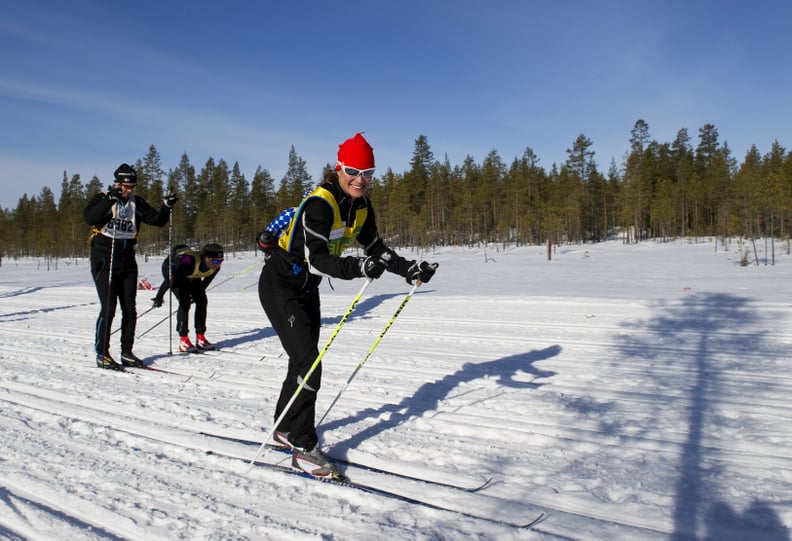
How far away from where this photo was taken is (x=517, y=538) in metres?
2.57

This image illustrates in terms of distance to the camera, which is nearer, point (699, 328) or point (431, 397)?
point (431, 397)

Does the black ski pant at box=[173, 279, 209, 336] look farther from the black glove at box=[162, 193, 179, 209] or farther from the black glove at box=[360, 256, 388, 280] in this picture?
the black glove at box=[360, 256, 388, 280]

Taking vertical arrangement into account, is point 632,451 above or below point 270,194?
below

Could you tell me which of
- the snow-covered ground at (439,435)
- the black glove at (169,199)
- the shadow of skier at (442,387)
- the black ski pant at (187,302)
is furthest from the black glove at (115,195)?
the shadow of skier at (442,387)

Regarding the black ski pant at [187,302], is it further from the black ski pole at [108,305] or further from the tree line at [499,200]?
the tree line at [499,200]

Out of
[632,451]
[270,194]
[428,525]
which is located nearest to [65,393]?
[428,525]

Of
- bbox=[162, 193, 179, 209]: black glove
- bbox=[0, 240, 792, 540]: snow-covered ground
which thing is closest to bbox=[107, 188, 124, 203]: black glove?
bbox=[162, 193, 179, 209]: black glove

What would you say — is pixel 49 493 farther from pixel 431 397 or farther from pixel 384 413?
pixel 431 397

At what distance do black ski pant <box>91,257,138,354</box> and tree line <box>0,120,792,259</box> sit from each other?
51688 millimetres

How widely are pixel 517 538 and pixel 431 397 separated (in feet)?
7.92

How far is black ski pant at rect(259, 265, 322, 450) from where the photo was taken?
362 cm

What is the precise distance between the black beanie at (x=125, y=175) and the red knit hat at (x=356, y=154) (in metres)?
4.14

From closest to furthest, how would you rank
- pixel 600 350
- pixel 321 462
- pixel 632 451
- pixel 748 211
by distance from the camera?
1. pixel 321 462
2. pixel 632 451
3. pixel 600 350
4. pixel 748 211

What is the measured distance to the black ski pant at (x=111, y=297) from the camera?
6391 millimetres
